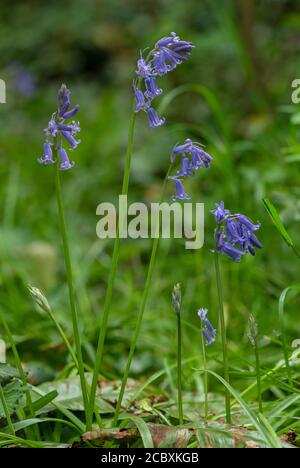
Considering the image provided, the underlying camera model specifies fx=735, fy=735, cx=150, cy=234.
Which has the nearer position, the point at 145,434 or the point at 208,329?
the point at 145,434

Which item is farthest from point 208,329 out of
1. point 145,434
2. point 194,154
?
point 194,154

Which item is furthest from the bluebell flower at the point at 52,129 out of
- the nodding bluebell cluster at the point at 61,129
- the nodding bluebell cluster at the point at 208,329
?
the nodding bluebell cluster at the point at 208,329

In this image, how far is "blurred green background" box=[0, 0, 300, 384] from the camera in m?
2.63

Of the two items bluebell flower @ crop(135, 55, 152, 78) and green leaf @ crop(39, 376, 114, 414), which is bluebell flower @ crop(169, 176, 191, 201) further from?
green leaf @ crop(39, 376, 114, 414)

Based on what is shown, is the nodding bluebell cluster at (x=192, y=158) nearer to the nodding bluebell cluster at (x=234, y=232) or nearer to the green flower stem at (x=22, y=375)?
the nodding bluebell cluster at (x=234, y=232)

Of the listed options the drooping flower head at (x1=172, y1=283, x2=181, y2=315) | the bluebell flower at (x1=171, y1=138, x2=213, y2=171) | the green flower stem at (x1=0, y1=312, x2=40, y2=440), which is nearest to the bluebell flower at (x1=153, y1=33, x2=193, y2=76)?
the bluebell flower at (x1=171, y1=138, x2=213, y2=171)

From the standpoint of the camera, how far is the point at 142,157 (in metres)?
4.39

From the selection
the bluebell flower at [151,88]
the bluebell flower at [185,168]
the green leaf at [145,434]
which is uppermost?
the bluebell flower at [151,88]

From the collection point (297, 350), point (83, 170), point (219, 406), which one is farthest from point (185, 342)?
point (83, 170)

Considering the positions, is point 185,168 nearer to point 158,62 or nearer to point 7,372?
point 158,62

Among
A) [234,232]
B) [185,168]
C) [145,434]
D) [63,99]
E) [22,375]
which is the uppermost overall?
[63,99]

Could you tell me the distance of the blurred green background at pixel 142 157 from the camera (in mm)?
2631

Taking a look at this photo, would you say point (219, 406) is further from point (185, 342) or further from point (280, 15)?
point (280, 15)

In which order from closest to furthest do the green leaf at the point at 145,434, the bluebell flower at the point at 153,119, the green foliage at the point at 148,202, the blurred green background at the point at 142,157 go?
the green leaf at the point at 145,434 < the bluebell flower at the point at 153,119 < the green foliage at the point at 148,202 < the blurred green background at the point at 142,157
